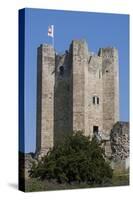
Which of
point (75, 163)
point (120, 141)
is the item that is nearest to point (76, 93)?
point (120, 141)

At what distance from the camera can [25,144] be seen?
84.0ft

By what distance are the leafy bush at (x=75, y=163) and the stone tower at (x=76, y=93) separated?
0.94 feet

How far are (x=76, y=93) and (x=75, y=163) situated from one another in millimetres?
2261

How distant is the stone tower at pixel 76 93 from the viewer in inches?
1069

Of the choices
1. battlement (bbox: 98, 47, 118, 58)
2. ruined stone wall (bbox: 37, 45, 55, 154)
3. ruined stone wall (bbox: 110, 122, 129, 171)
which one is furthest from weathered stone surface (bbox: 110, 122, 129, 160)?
battlement (bbox: 98, 47, 118, 58)

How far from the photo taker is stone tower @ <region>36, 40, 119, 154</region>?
2714cm

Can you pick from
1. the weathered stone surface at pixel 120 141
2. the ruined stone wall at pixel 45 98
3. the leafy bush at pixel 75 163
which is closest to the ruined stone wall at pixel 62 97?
the ruined stone wall at pixel 45 98

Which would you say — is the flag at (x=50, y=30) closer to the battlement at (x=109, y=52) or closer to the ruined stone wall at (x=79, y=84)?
the ruined stone wall at (x=79, y=84)

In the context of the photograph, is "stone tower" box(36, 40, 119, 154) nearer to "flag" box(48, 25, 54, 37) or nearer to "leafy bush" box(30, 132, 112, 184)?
"leafy bush" box(30, 132, 112, 184)

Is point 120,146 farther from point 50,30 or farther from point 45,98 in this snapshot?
point 50,30

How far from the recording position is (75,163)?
88.2 feet

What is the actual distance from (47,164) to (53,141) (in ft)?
2.27

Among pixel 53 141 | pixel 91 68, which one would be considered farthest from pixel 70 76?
pixel 53 141

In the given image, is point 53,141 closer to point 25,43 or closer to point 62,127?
point 62,127
